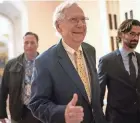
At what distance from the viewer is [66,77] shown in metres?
1.48

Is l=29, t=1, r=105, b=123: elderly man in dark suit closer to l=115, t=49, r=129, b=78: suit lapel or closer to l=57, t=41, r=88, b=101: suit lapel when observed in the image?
l=57, t=41, r=88, b=101: suit lapel

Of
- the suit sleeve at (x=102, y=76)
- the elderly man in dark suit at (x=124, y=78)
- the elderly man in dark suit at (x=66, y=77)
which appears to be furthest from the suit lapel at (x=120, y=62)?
the elderly man in dark suit at (x=66, y=77)

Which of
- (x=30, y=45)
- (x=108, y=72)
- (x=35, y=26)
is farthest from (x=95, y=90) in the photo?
(x=35, y=26)

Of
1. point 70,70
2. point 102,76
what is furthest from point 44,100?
point 102,76

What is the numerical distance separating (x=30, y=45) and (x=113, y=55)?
86 cm

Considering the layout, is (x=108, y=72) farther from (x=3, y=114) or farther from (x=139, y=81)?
(x=3, y=114)

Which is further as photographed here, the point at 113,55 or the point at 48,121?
the point at 113,55

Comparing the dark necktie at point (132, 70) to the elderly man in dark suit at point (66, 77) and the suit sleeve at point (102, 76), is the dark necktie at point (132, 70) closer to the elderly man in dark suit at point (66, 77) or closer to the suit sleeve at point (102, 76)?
the suit sleeve at point (102, 76)

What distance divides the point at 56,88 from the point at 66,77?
0.08 m

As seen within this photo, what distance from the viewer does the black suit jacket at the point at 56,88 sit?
1380mm

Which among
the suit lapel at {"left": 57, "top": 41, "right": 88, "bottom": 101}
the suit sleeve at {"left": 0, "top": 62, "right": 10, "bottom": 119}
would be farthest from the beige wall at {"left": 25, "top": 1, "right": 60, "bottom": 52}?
the suit lapel at {"left": 57, "top": 41, "right": 88, "bottom": 101}

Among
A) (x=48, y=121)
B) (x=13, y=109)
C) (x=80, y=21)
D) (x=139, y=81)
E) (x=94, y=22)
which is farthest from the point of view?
(x=94, y=22)

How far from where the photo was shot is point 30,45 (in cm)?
280

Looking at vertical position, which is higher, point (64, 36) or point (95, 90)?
point (64, 36)
